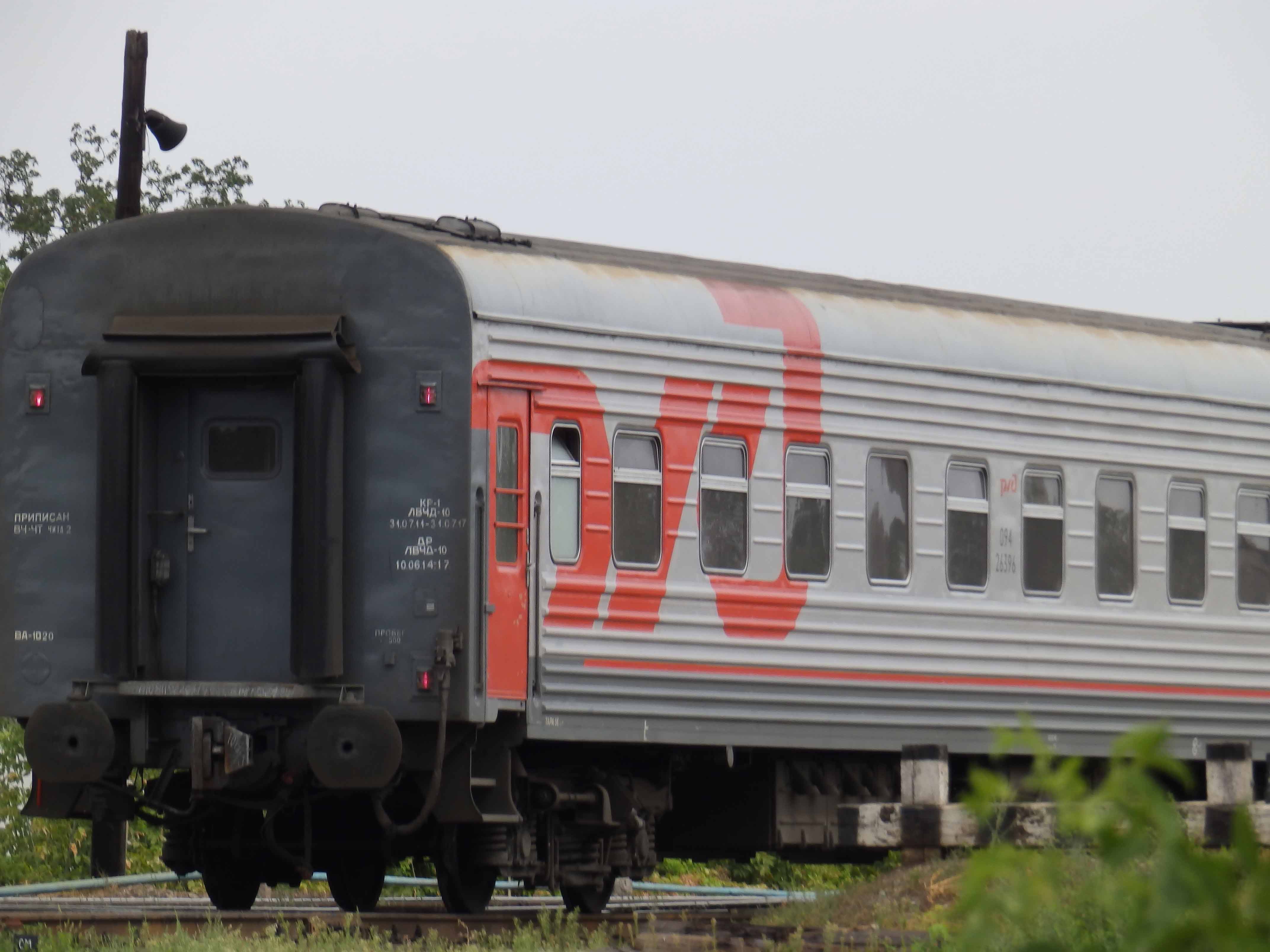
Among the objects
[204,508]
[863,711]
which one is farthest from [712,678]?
[204,508]

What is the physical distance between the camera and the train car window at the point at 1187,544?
15.0 m

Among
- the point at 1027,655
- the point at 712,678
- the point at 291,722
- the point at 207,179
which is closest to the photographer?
the point at 291,722

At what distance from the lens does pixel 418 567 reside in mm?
11148

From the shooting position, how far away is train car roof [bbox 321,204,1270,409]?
11.8 metres

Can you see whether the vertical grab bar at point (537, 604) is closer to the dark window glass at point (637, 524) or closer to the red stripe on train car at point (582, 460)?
the red stripe on train car at point (582, 460)

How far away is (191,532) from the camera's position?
1145 centimetres

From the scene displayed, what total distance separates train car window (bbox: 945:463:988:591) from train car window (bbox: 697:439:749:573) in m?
1.74

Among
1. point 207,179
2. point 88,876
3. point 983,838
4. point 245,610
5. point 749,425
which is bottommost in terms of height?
point 88,876

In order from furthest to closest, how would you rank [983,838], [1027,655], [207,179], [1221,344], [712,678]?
1. [207,179]
2. [1221,344]
3. [1027,655]
4. [712,678]
5. [983,838]

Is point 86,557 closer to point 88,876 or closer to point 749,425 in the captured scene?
point 749,425

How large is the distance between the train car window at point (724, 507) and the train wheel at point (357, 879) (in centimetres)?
251

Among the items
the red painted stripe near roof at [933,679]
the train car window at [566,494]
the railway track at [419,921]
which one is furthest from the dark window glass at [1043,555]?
the train car window at [566,494]

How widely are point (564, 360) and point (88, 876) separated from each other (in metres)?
6.98

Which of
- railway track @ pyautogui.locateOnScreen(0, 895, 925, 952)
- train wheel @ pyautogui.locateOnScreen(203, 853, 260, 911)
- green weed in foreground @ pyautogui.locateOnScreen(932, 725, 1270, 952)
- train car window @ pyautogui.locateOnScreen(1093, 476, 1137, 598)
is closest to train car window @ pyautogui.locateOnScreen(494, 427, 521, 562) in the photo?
railway track @ pyautogui.locateOnScreen(0, 895, 925, 952)
